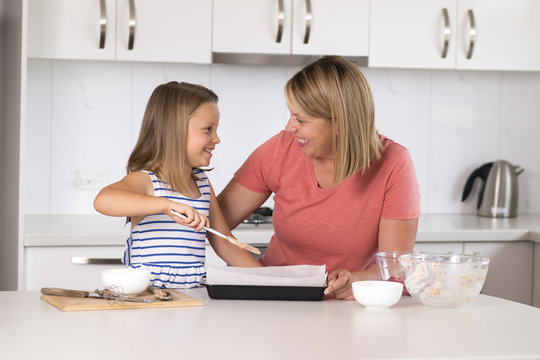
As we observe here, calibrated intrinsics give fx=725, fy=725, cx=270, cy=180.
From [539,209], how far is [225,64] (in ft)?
5.40

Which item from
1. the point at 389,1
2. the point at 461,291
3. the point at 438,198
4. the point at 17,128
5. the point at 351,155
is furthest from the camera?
the point at 438,198

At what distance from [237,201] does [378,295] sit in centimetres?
74

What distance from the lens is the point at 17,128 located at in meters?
2.65

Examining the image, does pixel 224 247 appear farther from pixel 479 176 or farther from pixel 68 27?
pixel 479 176

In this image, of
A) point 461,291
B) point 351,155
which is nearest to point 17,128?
point 351,155

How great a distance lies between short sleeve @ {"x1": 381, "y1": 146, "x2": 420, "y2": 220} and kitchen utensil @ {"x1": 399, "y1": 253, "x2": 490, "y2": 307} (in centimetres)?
35

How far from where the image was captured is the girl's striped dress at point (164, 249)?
1.86 m

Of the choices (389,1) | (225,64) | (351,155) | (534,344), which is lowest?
(534,344)

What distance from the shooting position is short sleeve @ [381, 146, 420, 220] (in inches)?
74.5

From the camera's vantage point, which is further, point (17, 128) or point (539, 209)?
point (539, 209)

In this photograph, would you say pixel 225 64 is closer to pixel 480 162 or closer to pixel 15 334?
pixel 480 162

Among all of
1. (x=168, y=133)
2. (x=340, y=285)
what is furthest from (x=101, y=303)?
(x=168, y=133)

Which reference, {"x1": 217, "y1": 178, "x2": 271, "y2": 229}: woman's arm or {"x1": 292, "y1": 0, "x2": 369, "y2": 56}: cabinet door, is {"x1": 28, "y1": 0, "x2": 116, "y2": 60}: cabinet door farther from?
{"x1": 217, "y1": 178, "x2": 271, "y2": 229}: woman's arm

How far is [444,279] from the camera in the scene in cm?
149
